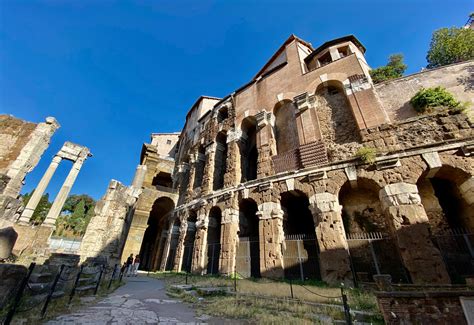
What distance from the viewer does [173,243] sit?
15.0m

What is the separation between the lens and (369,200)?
27.2 feet

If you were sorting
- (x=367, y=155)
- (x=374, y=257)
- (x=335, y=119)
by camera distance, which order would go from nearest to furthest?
(x=374, y=257), (x=367, y=155), (x=335, y=119)

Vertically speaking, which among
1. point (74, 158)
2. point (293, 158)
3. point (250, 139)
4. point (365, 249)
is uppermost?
point (250, 139)

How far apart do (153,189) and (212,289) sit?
12584 mm

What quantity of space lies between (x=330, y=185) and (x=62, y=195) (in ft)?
55.3

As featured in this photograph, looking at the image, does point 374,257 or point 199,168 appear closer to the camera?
point 374,257

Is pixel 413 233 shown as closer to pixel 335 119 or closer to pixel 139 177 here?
pixel 335 119

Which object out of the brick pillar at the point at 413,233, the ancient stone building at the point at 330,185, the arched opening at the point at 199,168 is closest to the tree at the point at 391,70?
the ancient stone building at the point at 330,185

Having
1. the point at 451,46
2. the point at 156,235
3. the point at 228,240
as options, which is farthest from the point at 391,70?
the point at 156,235

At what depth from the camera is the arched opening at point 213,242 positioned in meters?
11.4

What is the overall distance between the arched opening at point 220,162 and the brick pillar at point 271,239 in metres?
5.62

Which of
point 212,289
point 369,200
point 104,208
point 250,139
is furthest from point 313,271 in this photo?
point 104,208

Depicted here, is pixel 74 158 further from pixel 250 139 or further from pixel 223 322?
pixel 223 322

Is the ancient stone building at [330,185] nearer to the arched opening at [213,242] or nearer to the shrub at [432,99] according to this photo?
the arched opening at [213,242]
